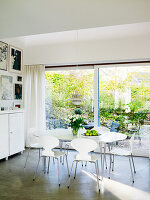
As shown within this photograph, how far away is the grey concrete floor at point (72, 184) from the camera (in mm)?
2877

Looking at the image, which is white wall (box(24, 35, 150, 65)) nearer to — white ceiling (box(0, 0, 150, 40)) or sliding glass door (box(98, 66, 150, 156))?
sliding glass door (box(98, 66, 150, 156))

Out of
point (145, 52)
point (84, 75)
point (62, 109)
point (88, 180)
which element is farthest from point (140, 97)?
point (88, 180)

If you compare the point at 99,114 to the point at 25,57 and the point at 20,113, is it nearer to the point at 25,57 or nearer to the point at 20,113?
the point at 20,113

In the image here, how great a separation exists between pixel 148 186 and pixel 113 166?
0.96m

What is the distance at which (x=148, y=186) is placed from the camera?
10.5ft

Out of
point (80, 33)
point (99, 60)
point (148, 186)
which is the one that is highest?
point (80, 33)

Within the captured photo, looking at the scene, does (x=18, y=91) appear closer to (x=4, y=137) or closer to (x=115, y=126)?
(x=4, y=137)

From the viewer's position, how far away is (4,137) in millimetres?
4500

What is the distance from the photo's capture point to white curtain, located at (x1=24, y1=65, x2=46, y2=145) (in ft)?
18.2

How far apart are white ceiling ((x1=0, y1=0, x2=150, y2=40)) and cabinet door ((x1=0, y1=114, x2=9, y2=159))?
1968mm

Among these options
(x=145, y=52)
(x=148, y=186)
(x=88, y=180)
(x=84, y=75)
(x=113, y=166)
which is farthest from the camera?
(x=84, y=75)

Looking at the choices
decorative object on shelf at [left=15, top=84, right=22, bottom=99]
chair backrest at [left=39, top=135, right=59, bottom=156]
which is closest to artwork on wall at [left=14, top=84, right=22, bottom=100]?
decorative object on shelf at [left=15, top=84, right=22, bottom=99]

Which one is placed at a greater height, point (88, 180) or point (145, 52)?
point (145, 52)

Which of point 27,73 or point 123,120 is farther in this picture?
point 27,73
